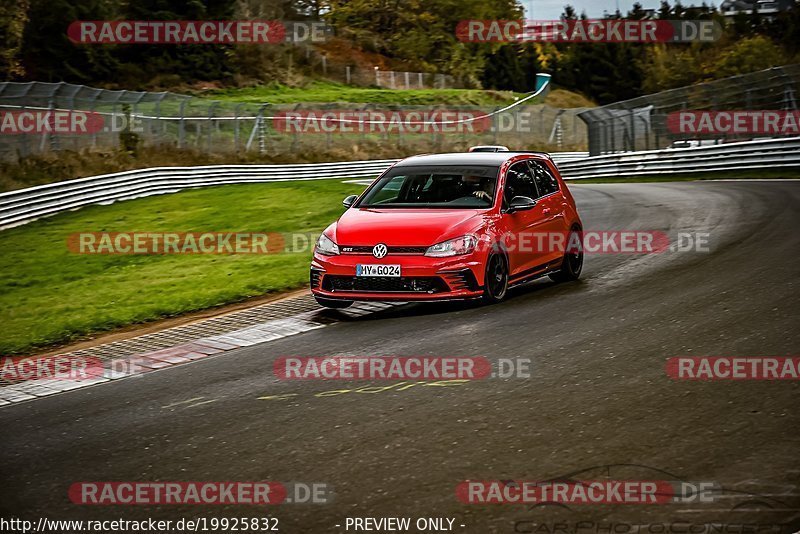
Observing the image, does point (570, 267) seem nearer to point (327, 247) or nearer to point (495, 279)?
point (495, 279)

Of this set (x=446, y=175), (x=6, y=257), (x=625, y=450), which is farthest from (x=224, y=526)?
(x=6, y=257)

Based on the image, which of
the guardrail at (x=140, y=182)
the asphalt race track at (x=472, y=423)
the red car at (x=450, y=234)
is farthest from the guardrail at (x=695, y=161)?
the asphalt race track at (x=472, y=423)

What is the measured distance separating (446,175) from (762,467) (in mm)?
6970

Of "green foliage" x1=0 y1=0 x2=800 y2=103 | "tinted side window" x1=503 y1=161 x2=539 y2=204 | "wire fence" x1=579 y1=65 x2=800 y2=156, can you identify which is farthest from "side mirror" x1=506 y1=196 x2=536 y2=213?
"green foliage" x1=0 y1=0 x2=800 y2=103

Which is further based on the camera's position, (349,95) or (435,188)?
(349,95)

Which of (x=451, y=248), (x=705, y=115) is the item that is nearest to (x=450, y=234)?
(x=451, y=248)

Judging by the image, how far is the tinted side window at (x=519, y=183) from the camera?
11805mm

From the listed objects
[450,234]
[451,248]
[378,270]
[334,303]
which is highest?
[450,234]

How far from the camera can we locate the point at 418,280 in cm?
1055

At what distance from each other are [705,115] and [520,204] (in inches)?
948

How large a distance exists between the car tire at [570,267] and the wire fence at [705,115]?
18.8 m

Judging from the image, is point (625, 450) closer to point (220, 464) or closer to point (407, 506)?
point (407, 506)

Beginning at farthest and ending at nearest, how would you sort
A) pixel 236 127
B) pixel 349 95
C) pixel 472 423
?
pixel 349 95 → pixel 236 127 → pixel 472 423

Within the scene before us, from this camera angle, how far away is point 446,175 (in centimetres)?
1188
